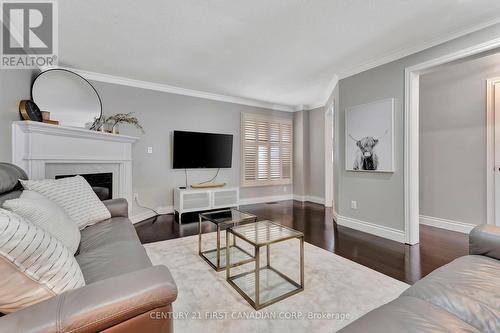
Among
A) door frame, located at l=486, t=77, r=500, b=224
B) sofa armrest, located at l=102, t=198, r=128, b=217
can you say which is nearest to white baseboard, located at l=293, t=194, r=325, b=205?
door frame, located at l=486, t=77, r=500, b=224

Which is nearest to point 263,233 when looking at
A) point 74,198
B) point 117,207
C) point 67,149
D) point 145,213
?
point 117,207

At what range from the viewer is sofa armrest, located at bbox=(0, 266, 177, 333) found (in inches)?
26.6

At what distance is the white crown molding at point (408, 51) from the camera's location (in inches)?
91.1

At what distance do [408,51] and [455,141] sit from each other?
1.60 metres

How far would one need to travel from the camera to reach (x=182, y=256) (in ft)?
8.02

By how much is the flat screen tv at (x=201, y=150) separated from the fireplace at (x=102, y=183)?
1.11 metres

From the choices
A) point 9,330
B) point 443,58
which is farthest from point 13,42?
point 443,58

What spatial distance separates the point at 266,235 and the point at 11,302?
144 centimetres

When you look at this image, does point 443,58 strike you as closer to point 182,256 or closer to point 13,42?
point 182,256

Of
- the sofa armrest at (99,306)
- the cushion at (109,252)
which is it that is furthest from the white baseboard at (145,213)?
the sofa armrest at (99,306)

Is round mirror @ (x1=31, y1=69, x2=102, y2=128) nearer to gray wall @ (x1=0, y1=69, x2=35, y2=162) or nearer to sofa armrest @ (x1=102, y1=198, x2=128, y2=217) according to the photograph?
gray wall @ (x1=0, y1=69, x2=35, y2=162)

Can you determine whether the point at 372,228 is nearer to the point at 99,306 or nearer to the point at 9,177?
the point at 99,306

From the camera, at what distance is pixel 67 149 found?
2.89 metres

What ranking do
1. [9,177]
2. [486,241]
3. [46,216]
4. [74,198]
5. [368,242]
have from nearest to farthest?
1. [46,216]
2. [486,241]
3. [9,177]
4. [74,198]
5. [368,242]
